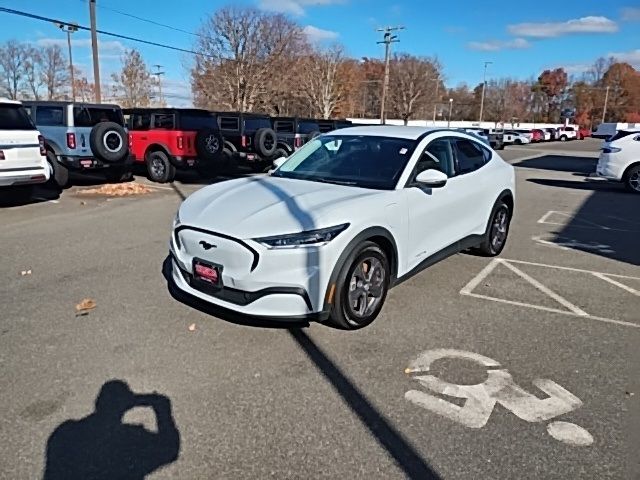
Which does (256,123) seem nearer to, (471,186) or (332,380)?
(471,186)

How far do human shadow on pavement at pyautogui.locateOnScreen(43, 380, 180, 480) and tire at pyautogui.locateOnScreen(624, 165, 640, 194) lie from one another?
14.0 metres

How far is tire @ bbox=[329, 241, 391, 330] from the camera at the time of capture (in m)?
3.50

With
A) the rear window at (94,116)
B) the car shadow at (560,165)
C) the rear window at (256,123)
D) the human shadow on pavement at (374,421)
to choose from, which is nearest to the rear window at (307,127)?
the rear window at (256,123)

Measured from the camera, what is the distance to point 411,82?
67.6 metres

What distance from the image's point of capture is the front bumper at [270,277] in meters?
3.25

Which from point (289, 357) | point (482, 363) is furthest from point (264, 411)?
point (482, 363)

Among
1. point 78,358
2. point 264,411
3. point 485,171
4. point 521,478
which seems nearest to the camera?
point 521,478

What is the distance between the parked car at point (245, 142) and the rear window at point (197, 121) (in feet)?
1.56

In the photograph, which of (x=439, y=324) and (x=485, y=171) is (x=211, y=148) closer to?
(x=485, y=171)

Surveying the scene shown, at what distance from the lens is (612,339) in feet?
12.5

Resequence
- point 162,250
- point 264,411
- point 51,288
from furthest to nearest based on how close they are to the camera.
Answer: point 162,250
point 51,288
point 264,411

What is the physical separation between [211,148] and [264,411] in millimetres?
9865

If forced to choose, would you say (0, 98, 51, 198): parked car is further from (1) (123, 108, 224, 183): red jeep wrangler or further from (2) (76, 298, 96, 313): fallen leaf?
(2) (76, 298, 96, 313): fallen leaf

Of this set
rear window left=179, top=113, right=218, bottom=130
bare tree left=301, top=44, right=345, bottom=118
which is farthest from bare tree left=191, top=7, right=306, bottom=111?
rear window left=179, top=113, right=218, bottom=130
